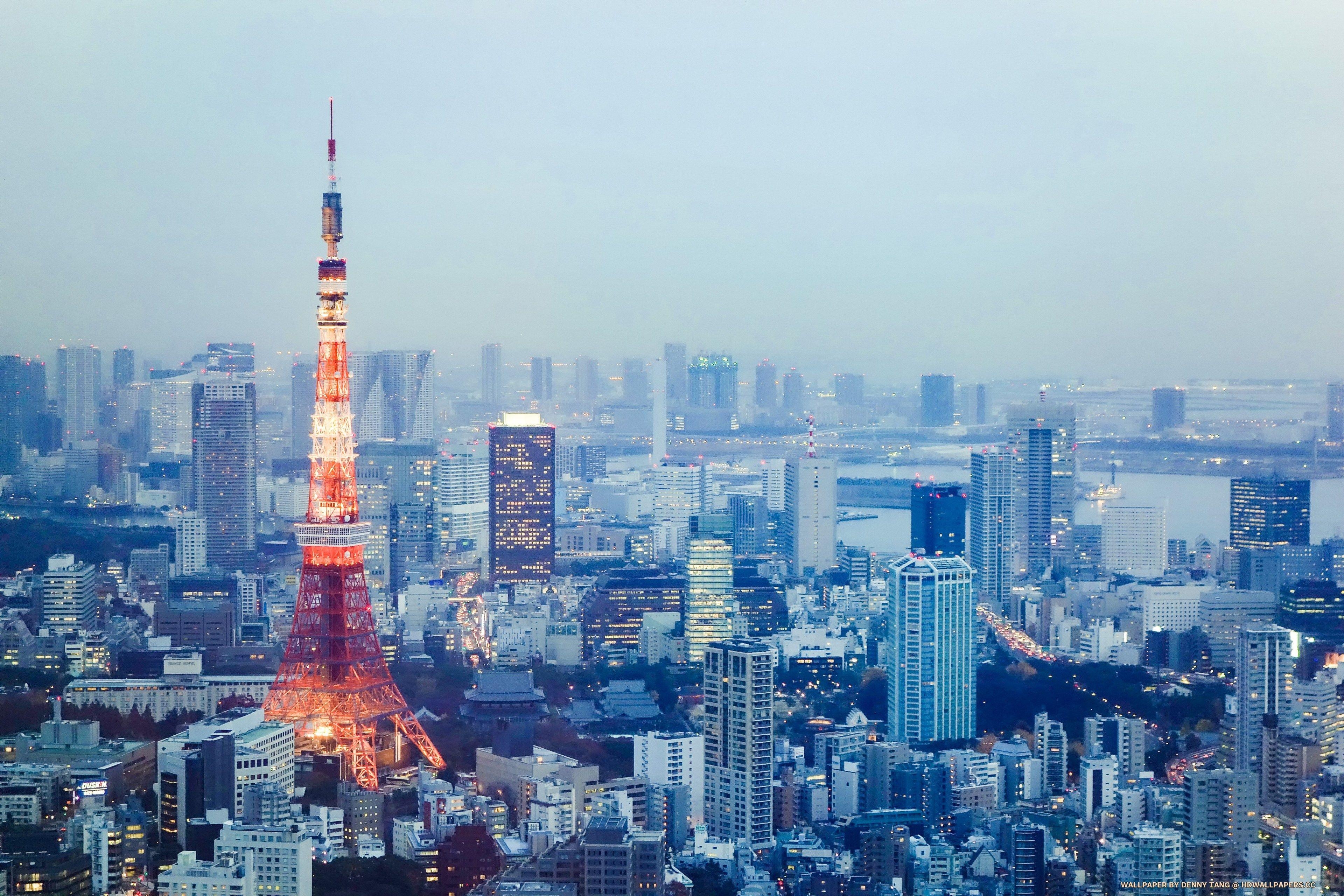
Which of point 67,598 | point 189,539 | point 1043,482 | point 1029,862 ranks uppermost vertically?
point 1043,482

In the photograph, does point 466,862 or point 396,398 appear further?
point 396,398

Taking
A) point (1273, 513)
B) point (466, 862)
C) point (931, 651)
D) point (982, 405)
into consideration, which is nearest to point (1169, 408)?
point (1273, 513)

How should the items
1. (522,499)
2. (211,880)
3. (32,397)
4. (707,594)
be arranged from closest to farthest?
(211,880), (32,397), (707,594), (522,499)

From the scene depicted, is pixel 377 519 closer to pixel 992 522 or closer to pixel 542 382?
pixel 542 382

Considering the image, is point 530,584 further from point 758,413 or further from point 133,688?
point 133,688

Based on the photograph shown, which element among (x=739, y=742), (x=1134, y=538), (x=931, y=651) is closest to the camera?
(x=739, y=742)

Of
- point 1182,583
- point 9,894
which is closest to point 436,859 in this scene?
point 9,894

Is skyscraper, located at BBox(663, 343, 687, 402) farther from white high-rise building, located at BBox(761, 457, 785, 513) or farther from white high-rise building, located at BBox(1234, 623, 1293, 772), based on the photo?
white high-rise building, located at BBox(1234, 623, 1293, 772)
